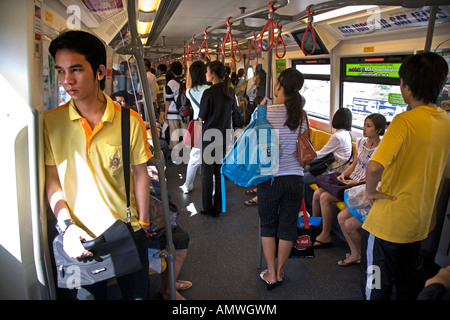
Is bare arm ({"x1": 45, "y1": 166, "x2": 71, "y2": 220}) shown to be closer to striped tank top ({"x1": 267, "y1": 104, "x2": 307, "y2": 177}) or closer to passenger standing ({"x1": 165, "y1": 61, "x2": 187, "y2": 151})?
striped tank top ({"x1": 267, "y1": 104, "x2": 307, "y2": 177})

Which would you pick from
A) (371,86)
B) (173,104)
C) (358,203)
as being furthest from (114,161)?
(173,104)

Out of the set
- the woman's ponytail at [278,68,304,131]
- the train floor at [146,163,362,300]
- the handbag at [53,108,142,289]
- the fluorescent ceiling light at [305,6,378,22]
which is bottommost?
the train floor at [146,163,362,300]

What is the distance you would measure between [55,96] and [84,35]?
0.71m

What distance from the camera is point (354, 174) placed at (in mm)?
3680

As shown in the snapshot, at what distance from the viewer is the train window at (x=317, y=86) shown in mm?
6227

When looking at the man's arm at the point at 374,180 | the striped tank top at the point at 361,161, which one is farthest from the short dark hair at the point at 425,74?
the striped tank top at the point at 361,161

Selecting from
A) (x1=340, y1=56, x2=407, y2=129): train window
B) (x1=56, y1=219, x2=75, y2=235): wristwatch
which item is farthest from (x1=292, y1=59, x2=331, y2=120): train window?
(x1=56, y1=219, x2=75, y2=235): wristwatch

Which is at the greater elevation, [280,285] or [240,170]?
[240,170]

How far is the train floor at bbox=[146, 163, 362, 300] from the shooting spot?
295 centimetres

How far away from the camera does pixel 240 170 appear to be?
2.86 m

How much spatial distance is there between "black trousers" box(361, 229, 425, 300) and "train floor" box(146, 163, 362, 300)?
70 cm
